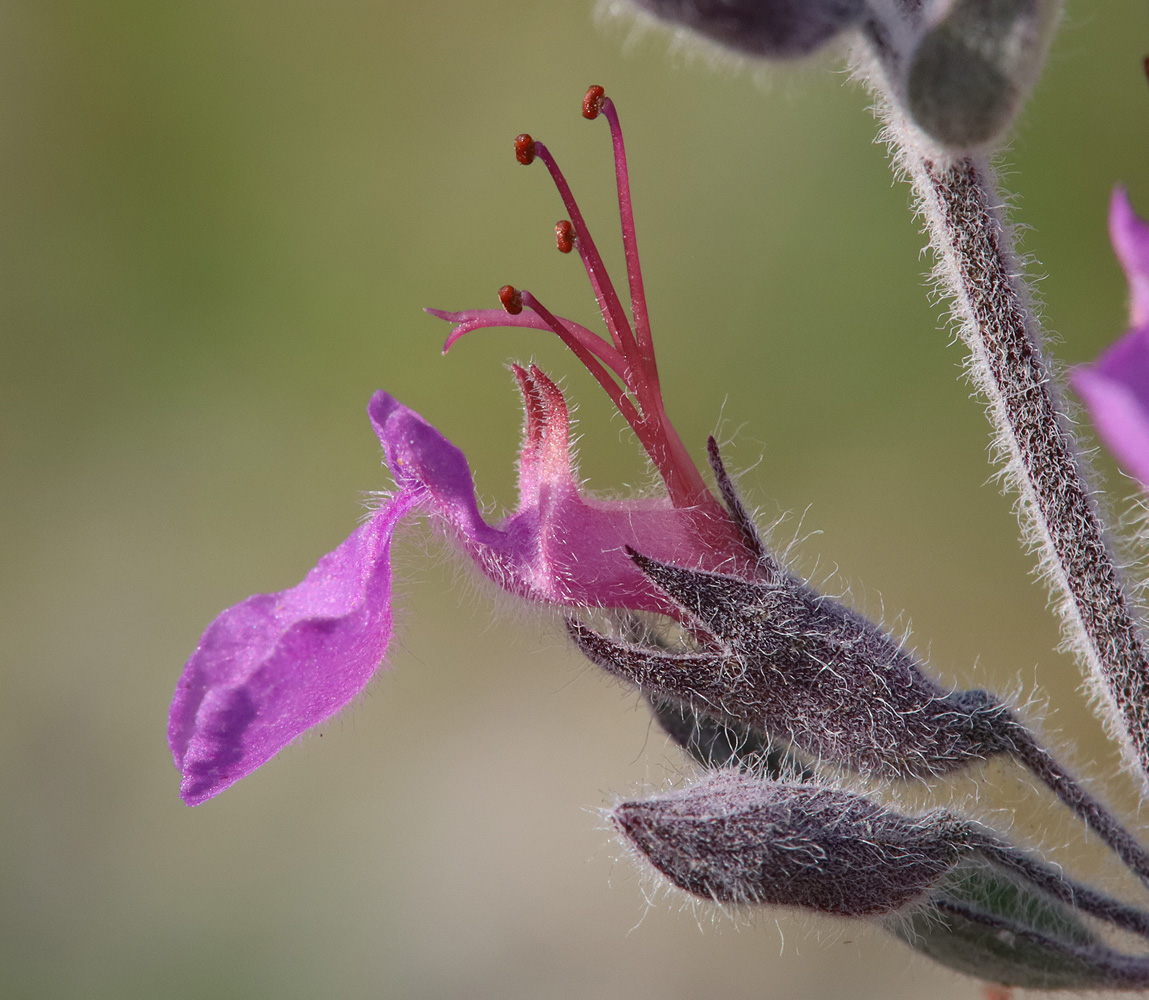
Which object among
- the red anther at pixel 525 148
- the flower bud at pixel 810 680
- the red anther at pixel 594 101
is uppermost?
the red anther at pixel 594 101

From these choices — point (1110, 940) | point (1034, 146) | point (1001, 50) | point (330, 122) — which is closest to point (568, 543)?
point (1001, 50)

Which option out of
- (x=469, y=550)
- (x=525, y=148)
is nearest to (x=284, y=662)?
(x=469, y=550)

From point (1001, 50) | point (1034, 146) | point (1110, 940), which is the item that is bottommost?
point (1110, 940)

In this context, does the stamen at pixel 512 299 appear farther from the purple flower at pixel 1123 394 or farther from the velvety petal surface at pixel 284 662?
the purple flower at pixel 1123 394

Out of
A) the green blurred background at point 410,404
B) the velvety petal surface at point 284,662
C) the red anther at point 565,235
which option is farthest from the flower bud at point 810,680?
the green blurred background at point 410,404

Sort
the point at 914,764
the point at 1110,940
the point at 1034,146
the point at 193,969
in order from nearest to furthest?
the point at 914,764, the point at 1110,940, the point at 193,969, the point at 1034,146

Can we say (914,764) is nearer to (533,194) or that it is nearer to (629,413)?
(629,413)

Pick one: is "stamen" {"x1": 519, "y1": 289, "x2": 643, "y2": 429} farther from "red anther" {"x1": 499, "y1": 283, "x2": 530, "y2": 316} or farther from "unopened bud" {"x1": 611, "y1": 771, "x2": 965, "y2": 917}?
"unopened bud" {"x1": 611, "y1": 771, "x2": 965, "y2": 917}

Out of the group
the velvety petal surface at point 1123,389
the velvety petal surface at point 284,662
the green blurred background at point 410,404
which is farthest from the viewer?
the green blurred background at point 410,404
